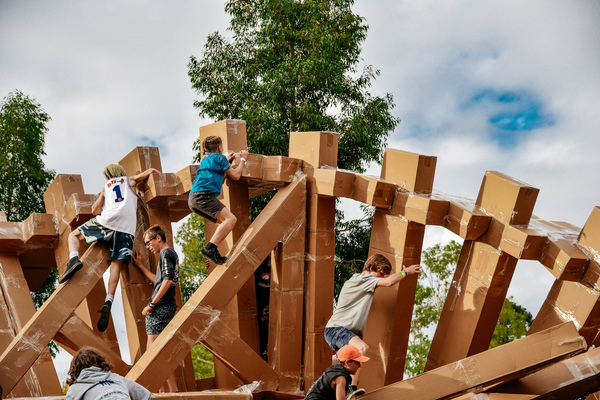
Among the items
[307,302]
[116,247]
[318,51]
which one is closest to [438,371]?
[307,302]

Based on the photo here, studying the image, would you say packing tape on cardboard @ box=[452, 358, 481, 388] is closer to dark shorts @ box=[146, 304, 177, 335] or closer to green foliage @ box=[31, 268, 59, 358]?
dark shorts @ box=[146, 304, 177, 335]

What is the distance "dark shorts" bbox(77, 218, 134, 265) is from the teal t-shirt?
1402mm

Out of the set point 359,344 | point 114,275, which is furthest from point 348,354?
point 114,275

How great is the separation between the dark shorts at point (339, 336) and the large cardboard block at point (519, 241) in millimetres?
Result: 1689

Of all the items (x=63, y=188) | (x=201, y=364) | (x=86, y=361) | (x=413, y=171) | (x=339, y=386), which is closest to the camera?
(x=86, y=361)

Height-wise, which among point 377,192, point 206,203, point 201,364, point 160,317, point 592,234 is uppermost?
point 377,192

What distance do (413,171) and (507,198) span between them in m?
0.96

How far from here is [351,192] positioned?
6832mm

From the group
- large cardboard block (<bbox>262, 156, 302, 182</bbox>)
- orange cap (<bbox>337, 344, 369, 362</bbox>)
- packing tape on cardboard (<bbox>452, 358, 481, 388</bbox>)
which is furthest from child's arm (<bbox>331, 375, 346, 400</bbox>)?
large cardboard block (<bbox>262, 156, 302, 182</bbox>)

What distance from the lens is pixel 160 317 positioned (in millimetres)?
6688

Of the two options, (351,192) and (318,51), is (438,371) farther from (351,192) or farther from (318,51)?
(318,51)

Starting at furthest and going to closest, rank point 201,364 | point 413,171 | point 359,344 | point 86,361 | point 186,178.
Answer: point 201,364
point 186,178
point 413,171
point 359,344
point 86,361

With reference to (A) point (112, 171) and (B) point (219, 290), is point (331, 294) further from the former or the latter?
(A) point (112, 171)

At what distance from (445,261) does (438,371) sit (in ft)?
45.4
